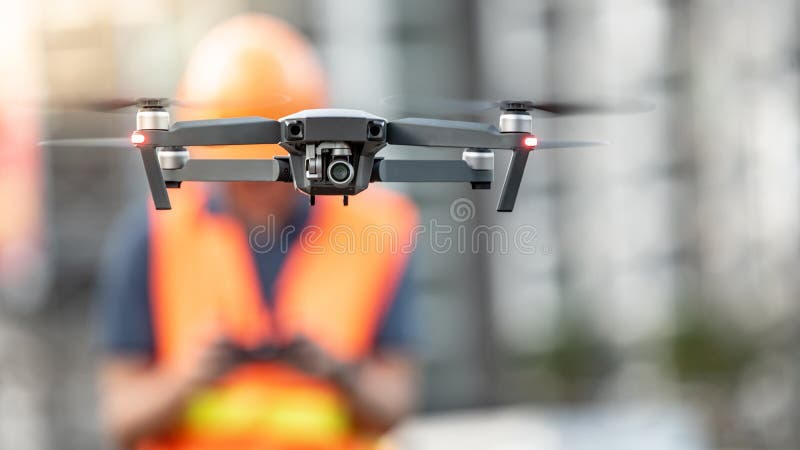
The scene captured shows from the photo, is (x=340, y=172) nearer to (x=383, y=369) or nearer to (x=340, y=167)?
(x=340, y=167)

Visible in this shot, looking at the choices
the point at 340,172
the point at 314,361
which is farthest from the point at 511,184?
the point at 314,361

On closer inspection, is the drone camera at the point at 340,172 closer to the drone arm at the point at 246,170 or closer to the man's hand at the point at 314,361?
the drone arm at the point at 246,170

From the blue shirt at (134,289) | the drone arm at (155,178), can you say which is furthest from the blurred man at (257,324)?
the drone arm at (155,178)

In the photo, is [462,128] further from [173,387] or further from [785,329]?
[785,329]

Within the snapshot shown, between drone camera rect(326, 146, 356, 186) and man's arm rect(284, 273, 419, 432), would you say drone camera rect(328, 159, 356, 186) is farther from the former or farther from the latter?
man's arm rect(284, 273, 419, 432)

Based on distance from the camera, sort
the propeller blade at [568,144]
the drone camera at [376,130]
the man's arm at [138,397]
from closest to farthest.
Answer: the drone camera at [376,130] < the propeller blade at [568,144] < the man's arm at [138,397]

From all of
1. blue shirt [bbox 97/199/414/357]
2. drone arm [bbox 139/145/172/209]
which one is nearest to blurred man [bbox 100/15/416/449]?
blue shirt [bbox 97/199/414/357]

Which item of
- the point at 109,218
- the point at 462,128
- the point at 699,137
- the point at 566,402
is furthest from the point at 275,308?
the point at 699,137
